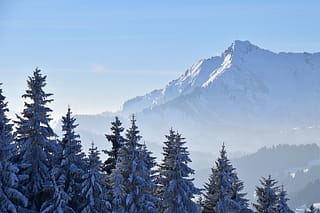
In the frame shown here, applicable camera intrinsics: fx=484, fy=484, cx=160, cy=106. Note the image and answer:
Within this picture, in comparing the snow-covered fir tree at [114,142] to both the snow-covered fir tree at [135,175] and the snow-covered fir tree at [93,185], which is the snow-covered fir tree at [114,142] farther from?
the snow-covered fir tree at [93,185]

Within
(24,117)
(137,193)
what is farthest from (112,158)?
(24,117)

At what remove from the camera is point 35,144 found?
34.8 metres

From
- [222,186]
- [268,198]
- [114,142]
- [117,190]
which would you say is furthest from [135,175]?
[268,198]

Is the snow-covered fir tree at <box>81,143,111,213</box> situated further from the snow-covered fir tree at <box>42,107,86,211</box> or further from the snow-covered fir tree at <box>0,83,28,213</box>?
the snow-covered fir tree at <box>0,83,28,213</box>

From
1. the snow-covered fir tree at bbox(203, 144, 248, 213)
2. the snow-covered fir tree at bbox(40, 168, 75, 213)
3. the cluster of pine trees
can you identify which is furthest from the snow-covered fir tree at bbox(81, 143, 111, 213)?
the snow-covered fir tree at bbox(203, 144, 248, 213)

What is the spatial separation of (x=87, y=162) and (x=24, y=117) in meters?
5.70

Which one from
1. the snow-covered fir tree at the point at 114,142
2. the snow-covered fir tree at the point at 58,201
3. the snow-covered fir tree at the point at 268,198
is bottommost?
the snow-covered fir tree at the point at 58,201

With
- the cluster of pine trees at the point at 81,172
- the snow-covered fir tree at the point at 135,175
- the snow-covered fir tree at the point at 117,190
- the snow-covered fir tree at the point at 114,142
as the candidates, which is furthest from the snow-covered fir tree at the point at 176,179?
the snow-covered fir tree at the point at 114,142

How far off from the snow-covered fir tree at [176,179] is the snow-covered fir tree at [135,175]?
1285mm

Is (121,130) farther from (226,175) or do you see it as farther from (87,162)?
(226,175)

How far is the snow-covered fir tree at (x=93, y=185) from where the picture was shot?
3316cm

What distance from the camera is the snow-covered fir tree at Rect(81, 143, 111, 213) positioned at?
1305 inches

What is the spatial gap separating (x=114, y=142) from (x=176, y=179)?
612cm

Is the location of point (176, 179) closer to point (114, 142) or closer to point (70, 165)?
point (114, 142)
